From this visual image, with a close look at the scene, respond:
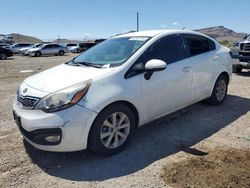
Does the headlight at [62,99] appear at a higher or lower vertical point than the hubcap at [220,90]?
higher

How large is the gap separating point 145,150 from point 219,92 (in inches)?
114

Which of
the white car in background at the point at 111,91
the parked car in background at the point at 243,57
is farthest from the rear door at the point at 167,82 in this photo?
the parked car in background at the point at 243,57

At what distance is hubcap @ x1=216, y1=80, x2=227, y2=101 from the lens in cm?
637

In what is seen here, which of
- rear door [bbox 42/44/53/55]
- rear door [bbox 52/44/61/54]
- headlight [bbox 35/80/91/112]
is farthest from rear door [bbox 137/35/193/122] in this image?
rear door [bbox 52/44/61/54]

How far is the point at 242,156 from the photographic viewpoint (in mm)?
4047

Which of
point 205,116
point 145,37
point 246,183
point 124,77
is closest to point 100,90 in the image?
point 124,77

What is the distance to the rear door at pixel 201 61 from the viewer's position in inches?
215

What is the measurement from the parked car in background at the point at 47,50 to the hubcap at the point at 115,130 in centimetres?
2986

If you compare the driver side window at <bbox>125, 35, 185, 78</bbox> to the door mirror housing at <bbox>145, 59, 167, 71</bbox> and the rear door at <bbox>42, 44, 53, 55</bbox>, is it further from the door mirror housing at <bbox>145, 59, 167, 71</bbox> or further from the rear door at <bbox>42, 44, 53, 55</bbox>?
the rear door at <bbox>42, 44, 53, 55</bbox>

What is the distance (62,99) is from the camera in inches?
146

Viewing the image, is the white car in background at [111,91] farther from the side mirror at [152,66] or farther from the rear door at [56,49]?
the rear door at [56,49]

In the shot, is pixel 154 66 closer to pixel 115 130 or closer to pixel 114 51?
pixel 114 51

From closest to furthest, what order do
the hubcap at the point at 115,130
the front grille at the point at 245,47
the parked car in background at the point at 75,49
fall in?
the hubcap at the point at 115,130
the front grille at the point at 245,47
the parked car in background at the point at 75,49

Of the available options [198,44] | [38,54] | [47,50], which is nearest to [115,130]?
[198,44]
